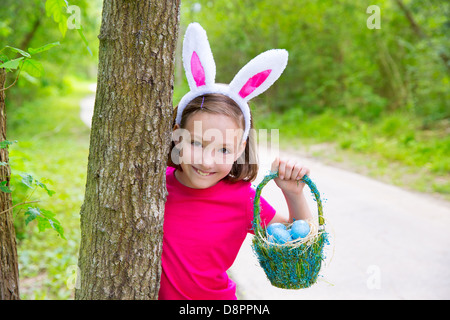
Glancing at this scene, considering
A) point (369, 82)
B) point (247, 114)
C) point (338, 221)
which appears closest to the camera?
point (247, 114)

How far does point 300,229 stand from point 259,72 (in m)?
0.67

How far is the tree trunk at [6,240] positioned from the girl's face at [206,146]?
2.21 feet

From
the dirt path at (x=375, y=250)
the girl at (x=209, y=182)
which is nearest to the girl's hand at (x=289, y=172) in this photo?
the girl at (x=209, y=182)

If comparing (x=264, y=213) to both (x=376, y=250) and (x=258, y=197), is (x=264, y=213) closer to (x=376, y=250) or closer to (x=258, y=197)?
(x=258, y=197)

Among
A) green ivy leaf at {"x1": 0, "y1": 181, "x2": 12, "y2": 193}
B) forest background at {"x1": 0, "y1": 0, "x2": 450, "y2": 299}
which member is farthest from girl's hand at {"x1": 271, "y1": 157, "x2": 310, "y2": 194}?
forest background at {"x1": 0, "y1": 0, "x2": 450, "y2": 299}

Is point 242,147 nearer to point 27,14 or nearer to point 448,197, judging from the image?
point 448,197

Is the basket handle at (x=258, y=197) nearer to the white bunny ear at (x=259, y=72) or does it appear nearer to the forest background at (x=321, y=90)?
the white bunny ear at (x=259, y=72)

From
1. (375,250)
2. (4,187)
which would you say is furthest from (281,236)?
(375,250)

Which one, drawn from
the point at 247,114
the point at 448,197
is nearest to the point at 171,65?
the point at 247,114

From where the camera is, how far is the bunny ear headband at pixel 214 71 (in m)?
1.81

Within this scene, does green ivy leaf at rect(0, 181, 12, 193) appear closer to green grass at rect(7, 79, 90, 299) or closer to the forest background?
green grass at rect(7, 79, 90, 299)

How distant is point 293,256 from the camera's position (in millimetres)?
1676
